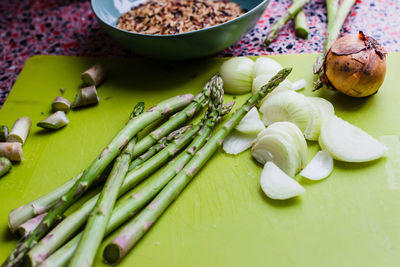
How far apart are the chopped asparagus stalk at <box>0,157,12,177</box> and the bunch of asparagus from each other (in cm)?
24

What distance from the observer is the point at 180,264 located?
1103 millimetres

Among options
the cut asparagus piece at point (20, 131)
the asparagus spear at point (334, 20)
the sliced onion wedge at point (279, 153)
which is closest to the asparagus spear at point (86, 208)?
the sliced onion wedge at point (279, 153)

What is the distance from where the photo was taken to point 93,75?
1707 mm

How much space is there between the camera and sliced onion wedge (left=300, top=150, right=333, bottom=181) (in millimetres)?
1273

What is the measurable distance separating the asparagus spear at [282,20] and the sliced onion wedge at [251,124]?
0.56 m

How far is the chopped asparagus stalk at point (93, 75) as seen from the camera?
1.70 metres

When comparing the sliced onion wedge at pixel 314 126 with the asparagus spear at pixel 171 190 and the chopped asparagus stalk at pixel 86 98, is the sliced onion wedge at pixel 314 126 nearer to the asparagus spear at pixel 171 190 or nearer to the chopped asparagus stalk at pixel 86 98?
the asparagus spear at pixel 171 190

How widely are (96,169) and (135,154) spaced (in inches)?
6.6

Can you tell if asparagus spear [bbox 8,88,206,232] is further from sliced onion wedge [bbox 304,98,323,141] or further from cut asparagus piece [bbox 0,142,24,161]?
sliced onion wedge [bbox 304,98,323,141]

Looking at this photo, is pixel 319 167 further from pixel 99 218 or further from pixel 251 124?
pixel 99 218

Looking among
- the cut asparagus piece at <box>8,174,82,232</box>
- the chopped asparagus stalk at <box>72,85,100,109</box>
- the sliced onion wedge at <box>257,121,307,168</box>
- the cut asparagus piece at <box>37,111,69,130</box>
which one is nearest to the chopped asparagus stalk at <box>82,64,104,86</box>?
the chopped asparagus stalk at <box>72,85,100,109</box>

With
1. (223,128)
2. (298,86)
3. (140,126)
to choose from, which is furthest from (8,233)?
(298,86)

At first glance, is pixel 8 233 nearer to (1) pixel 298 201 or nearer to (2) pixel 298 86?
(1) pixel 298 201

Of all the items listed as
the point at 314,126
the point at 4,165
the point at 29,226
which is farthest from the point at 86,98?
the point at 314,126
